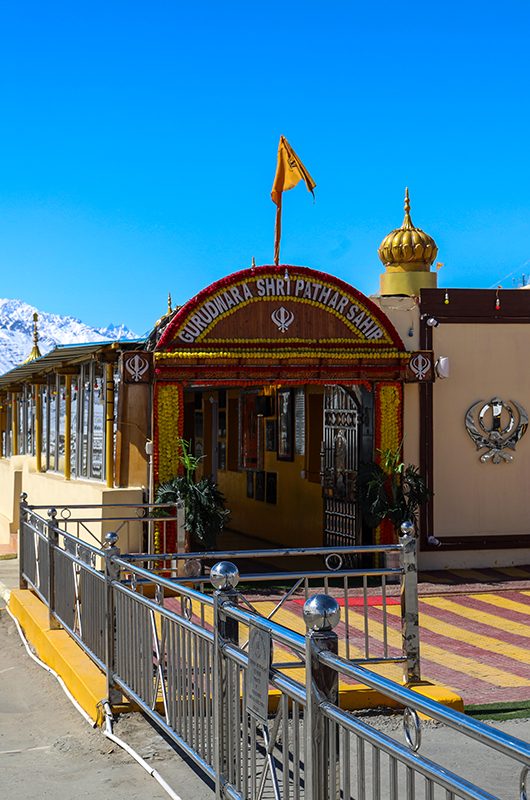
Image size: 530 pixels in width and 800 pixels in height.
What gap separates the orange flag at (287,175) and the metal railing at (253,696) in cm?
728

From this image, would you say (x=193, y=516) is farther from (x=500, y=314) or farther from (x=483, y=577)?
(x=500, y=314)

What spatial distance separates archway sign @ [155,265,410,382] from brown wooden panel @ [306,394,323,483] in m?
2.86

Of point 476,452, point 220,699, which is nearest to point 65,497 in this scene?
point 476,452

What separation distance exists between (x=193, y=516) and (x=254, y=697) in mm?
8150

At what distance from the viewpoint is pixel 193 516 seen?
40.1 feet

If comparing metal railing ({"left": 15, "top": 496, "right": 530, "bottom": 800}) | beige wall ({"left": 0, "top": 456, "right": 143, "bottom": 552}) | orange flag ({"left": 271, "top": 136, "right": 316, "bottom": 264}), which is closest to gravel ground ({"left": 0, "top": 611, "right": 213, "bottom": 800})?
metal railing ({"left": 15, "top": 496, "right": 530, "bottom": 800})

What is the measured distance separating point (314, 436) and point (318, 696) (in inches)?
495

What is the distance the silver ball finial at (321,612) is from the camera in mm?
3535

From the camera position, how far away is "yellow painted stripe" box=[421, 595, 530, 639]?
1012 centimetres

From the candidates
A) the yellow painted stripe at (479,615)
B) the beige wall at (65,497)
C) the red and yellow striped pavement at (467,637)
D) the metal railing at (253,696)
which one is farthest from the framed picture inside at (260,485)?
the metal railing at (253,696)

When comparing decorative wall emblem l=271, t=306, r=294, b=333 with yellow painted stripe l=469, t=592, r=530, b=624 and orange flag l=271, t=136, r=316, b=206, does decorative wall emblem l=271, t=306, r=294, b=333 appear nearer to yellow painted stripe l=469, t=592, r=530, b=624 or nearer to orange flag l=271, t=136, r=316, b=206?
orange flag l=271, t=136, r=316, b=206

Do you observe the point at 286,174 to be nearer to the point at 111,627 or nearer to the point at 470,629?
the point at 470,629

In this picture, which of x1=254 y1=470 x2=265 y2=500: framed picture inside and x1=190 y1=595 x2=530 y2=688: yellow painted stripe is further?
x1=254 y1=470 x2=265 y2=500: framed picture inside

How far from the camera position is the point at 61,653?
26.7 ft
